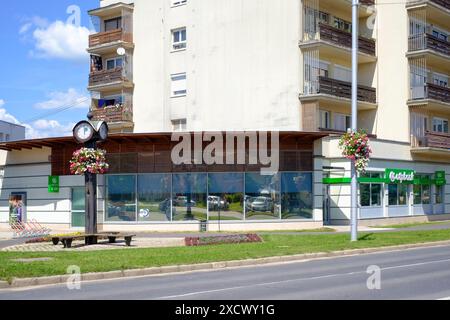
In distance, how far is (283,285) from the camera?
533 inches

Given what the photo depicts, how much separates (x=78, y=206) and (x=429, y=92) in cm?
2265

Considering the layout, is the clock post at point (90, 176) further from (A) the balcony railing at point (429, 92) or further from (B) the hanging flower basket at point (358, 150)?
(A) the balcony railing at point (429, 92)

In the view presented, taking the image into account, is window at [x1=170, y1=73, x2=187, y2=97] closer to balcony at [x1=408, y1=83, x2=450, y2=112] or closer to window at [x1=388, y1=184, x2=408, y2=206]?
window at [x1=388, y1=184, x2=408, y2=206]

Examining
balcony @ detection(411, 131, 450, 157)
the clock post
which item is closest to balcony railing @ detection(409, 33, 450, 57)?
balcony @ detection(411, 131, 450, 157)

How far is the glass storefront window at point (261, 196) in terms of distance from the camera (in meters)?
32.3

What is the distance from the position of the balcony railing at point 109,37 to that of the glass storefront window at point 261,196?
15.5m

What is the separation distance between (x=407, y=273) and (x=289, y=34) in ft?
75.4

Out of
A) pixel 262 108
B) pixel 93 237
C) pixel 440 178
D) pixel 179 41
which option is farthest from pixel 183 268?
pixel 440 178

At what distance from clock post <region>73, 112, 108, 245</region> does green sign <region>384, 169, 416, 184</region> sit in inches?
727

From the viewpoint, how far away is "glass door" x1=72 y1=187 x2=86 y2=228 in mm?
34531

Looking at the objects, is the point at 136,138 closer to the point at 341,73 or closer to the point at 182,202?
the point at 182,202

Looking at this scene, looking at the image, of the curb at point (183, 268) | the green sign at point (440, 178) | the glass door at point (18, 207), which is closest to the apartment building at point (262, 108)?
the green sign at point (440, 178)

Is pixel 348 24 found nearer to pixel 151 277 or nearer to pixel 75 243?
pixel 75 243

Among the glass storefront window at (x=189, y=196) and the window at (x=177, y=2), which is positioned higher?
the window at (x=177, y=2)
